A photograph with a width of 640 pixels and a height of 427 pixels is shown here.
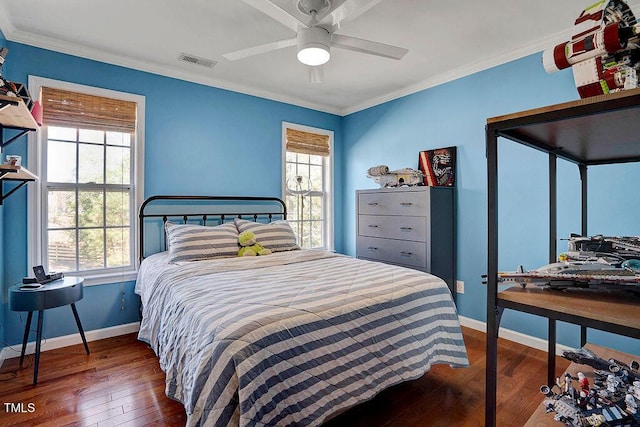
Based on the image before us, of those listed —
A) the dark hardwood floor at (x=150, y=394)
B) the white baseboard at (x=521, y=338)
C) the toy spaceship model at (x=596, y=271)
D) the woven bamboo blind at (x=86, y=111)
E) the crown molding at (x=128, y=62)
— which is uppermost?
the crown molding at (x=128, y=62)

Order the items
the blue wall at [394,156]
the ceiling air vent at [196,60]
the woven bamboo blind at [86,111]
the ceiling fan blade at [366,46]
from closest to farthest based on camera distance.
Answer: the ceiling fan blade at [366,46] → the blue wall at [394,156] → the woven bamboo blind at [86,111] → the ceiling air vent at [196,60]

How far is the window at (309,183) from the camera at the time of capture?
414 cm

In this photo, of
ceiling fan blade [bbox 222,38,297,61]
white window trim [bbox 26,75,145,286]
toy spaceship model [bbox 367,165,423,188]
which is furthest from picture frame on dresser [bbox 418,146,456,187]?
white window trim [bbox 26,75,145,286]

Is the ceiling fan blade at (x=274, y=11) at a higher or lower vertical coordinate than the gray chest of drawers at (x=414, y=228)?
higher

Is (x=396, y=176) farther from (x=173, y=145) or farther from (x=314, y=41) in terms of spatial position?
(x=173, y=145)

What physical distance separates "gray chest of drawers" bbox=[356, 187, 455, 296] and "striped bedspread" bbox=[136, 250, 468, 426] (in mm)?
931

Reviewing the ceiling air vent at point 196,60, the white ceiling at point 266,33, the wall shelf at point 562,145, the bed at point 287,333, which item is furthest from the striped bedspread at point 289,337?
the ceiling air vent at point 196,60

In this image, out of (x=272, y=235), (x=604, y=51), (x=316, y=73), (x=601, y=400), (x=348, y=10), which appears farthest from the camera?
(x=272, y=235)

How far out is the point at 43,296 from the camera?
2.15m

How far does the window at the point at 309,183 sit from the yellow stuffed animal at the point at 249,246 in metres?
1.17

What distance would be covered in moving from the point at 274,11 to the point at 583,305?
1.88 m

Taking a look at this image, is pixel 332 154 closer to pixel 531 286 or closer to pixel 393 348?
pixel 393 348

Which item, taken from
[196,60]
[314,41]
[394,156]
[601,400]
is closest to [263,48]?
[314,41]

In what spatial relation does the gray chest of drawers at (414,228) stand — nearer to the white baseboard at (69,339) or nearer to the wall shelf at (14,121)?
the white baseboard at (69,339)
